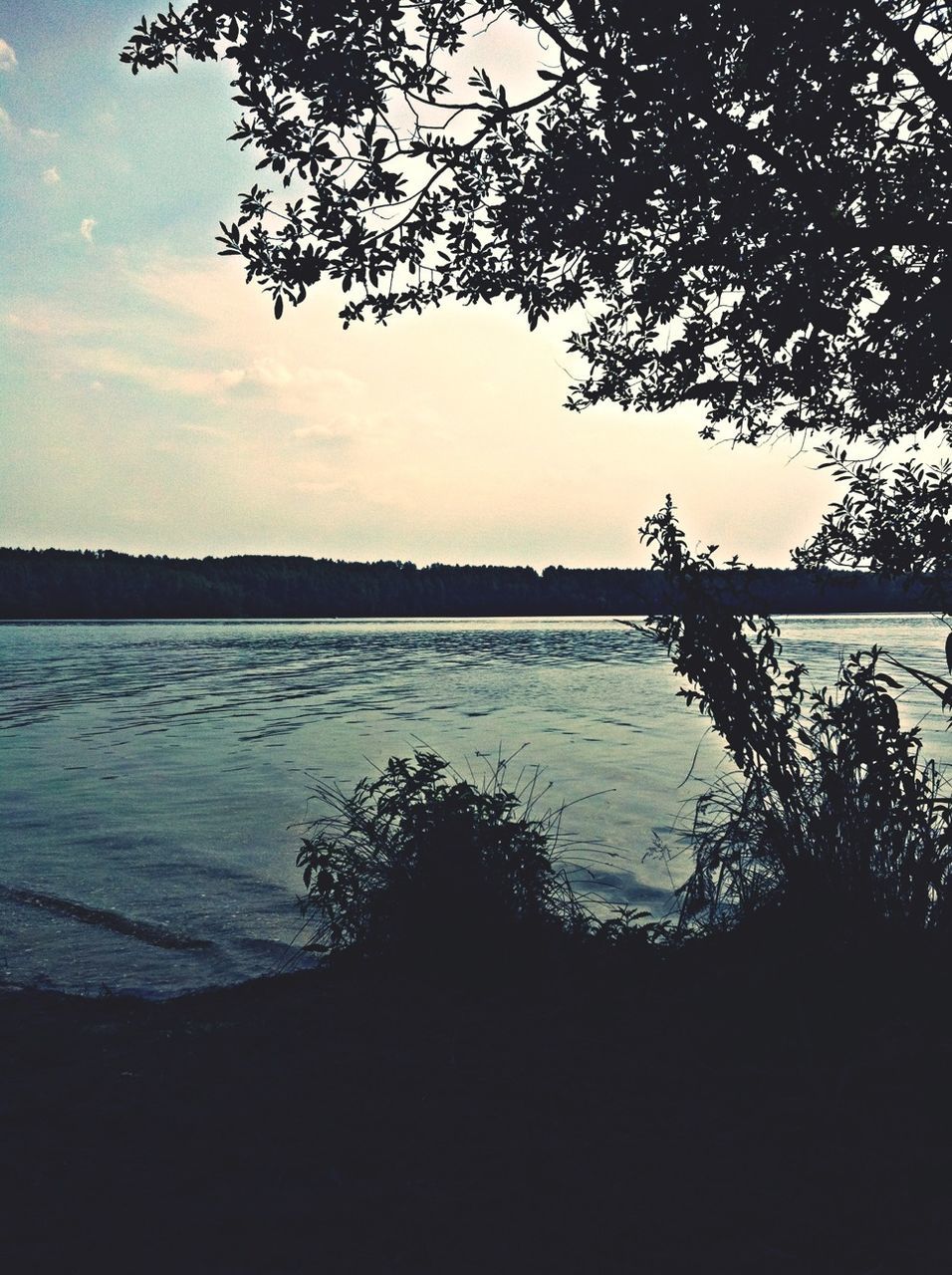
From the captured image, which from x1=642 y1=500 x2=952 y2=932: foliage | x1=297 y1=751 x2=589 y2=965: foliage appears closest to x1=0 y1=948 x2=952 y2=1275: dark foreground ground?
x1=297 y1=751 x2=589 y2=965: foliage

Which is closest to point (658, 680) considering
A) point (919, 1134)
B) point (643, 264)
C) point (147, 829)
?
point (147, 829)

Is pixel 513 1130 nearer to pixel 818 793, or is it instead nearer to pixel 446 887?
pixel 446 887

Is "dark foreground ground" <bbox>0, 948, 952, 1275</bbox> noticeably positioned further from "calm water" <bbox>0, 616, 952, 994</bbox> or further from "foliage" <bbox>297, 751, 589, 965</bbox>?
"calm water" <bbox>0, 616, 952, 994</bbox>

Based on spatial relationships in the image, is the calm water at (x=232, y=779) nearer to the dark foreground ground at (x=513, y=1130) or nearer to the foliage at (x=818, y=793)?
the dark foreground ground at (x=513, y=1130)

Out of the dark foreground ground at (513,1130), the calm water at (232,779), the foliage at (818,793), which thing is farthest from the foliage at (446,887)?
the calm water at (232,779)

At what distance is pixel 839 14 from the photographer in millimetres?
5395

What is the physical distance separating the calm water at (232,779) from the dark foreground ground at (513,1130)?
2.50 metres

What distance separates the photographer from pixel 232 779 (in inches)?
642

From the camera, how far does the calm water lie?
327 inches

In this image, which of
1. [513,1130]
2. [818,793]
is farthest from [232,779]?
[513,1130]

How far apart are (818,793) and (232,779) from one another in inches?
473

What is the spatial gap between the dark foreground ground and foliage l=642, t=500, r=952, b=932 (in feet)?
2.27

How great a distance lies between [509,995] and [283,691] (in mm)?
28099

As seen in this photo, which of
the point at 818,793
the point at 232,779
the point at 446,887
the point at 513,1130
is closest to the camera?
the point at 513,1130
